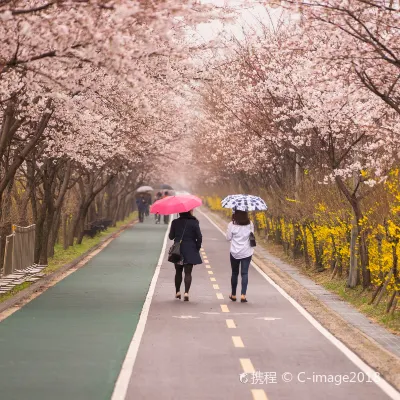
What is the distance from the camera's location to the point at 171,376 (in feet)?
36.1

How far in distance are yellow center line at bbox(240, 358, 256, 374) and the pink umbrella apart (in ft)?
24.7

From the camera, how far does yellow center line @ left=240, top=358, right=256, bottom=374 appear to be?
11.5 metres

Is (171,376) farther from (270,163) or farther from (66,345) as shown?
(270,163)

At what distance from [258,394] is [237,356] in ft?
8.49

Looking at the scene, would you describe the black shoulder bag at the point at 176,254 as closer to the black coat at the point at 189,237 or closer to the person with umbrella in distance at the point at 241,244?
the black coat at the point at 189,237

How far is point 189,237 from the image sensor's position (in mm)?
19844

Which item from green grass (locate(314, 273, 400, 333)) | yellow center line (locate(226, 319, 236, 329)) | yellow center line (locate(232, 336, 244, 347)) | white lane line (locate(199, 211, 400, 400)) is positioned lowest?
yellow center line (locate(232, 336, 244, 347))

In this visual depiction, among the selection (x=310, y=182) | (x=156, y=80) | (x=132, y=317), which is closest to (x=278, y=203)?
(x=310, y=182)

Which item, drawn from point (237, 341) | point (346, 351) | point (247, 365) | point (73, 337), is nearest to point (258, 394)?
point (247, 365)

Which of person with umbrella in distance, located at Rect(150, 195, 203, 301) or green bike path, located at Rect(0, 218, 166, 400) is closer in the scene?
green bike path, located at Rect(0, 218, 166, 400)

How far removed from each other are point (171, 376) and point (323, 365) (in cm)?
204

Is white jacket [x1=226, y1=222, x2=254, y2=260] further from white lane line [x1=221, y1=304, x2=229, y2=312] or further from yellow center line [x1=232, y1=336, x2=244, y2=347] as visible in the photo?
yellow center line [x1=232, y1=336, x2=244, y2=347]

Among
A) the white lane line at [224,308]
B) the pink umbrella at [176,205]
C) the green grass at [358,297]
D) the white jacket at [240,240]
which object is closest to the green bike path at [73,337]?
the white lane line at [224,308]

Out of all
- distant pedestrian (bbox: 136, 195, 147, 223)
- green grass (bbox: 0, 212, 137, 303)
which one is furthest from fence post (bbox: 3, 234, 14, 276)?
distant pedestrian (bbox: 136, 195, 147, 223)
